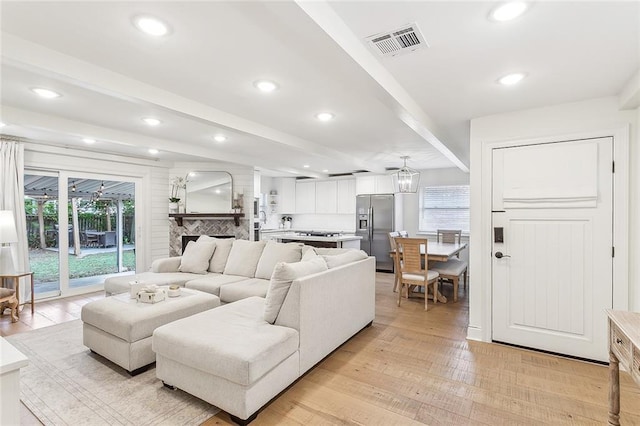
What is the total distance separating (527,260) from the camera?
122 inches

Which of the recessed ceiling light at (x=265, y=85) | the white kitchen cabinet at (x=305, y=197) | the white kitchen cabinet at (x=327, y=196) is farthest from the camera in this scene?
the white kitchen cabinet at (x=305, y=197)

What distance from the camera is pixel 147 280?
13.0ft

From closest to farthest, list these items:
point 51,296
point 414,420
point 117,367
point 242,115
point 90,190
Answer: point 414,420
point 117,367
point 242,115
point 51,296
point 90,190

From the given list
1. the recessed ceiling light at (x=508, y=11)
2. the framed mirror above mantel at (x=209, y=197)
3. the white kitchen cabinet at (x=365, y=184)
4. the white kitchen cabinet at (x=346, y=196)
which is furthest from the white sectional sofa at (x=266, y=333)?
the white kitchen cabinet at (x=346, y=196)

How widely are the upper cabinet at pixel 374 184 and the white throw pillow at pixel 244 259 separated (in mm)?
3816

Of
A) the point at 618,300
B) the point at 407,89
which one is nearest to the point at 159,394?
the point at 407,89

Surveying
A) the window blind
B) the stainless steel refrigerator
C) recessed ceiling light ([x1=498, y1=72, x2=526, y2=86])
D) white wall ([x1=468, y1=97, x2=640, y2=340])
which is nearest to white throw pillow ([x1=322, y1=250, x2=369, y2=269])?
white wall ([x1=468, y1=97, x2=640, y2=340])

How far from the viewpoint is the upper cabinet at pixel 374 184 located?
7324mm

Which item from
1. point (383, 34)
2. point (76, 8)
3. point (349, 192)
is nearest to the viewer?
point (76, 8)

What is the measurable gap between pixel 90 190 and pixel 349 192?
5.52 meters

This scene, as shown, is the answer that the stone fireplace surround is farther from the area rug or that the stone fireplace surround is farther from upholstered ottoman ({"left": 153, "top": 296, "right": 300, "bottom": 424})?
upholstered ottoman ({"left": 153, "top": 296, "right": 300, "bottom": 424})

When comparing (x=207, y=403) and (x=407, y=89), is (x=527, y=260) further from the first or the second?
(x=207, y=403)

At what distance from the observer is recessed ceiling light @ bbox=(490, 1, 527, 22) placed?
1.58 m

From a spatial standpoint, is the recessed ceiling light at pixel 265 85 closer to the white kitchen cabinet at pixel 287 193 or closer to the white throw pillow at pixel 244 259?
the white throw pillow at pixel 244 259
